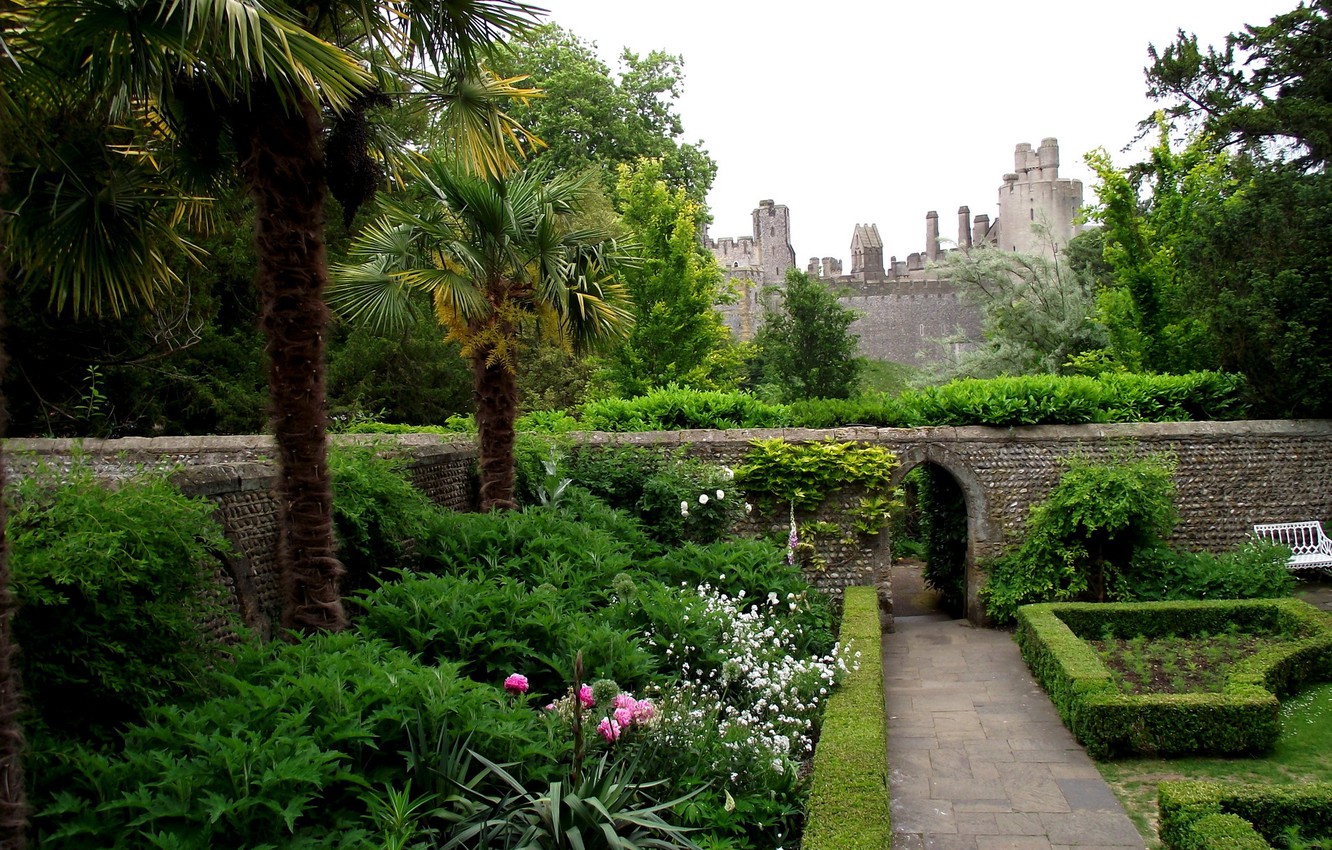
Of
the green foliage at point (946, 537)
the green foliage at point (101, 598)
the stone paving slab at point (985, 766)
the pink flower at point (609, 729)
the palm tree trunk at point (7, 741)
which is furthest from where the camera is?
the green foliage at point (946, 537)

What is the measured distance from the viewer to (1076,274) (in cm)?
2658

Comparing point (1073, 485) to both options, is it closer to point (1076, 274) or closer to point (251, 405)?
point (251, 405)

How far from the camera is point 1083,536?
11836 mm

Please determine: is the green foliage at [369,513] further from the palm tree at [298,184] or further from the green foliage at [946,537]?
the green foliage at [946,537]

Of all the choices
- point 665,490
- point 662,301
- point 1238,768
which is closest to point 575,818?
point 1238,768

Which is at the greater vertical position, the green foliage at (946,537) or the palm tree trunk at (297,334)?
the palm tree trunk at (297,334)

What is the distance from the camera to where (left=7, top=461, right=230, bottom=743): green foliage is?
4047 mm

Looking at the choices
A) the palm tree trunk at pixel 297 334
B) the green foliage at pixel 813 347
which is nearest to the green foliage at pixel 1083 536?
the palm tree trunk at pixel 297 334

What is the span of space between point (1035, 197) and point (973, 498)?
35.1m

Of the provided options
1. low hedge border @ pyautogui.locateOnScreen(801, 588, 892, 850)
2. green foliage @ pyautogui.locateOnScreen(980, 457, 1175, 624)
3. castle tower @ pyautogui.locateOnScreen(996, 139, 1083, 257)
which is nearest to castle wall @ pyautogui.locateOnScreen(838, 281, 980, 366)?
castle tower @ pyautogui.locateOnScreen(996, 139, 1083, 257)

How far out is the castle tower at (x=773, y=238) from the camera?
47.8 metres

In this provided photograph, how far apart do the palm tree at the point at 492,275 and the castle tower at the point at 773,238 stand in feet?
126

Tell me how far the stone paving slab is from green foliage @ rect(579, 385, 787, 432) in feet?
12.2

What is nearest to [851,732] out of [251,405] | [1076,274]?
[251,405]
